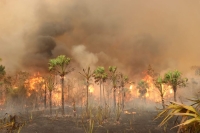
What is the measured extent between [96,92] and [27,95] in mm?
80022

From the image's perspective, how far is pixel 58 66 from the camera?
5606 centimetres

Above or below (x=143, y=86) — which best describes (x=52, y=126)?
below

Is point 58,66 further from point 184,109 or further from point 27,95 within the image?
point 27,95

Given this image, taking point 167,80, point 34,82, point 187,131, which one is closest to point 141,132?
point 167,80

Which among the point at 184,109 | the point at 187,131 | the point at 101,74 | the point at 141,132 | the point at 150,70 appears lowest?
the point at 141,132

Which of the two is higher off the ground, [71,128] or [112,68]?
[112,68]

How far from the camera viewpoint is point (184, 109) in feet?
19.0

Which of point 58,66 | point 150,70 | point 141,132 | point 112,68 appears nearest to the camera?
point 141,132

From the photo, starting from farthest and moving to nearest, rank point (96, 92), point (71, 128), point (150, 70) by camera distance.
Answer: point (150, 70), point (96, 92), point (71, 128)

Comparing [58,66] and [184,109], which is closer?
[184,109]

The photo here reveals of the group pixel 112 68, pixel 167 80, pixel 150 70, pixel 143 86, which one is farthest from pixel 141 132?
pixel 150 70

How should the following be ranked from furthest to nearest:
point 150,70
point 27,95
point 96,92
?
point 150,70
point 96,92
point 27,95

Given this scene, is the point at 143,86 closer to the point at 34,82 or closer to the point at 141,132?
the point at 34,82

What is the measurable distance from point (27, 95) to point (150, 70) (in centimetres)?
12440
